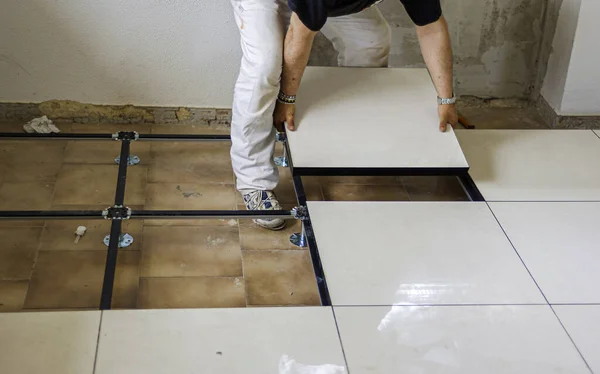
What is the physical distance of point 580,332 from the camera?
6.08ft

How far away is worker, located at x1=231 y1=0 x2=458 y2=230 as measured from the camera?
2.19 metres

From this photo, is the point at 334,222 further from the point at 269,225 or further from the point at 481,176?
the point at 481,176

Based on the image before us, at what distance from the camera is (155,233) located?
2.32 meters

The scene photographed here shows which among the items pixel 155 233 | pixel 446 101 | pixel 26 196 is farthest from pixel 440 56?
pixel 26 196

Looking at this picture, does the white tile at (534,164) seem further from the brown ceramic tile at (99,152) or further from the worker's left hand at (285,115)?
the brown ceramic tile at (99,152)

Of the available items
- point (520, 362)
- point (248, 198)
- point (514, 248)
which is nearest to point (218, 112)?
point (248, 198)

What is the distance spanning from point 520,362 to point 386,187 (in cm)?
106

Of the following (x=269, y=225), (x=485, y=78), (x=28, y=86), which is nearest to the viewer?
(x=269, y=225)

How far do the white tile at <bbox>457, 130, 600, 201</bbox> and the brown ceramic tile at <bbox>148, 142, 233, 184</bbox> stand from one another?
0.93m

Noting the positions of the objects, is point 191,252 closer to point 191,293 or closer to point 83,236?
point 191,293

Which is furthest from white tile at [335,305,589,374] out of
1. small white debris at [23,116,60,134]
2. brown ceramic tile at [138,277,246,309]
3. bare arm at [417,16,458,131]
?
small white debris at [23,116,60,134]

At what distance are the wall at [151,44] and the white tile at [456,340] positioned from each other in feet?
4.70

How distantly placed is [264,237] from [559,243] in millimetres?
941

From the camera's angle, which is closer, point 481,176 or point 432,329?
point 432,329
